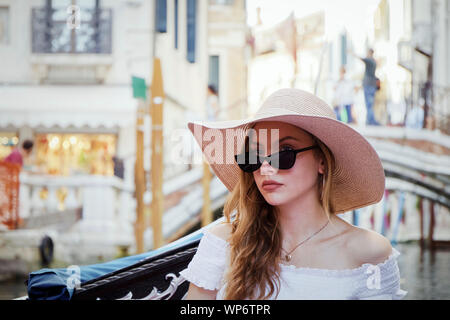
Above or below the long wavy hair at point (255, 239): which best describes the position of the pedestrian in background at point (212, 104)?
above

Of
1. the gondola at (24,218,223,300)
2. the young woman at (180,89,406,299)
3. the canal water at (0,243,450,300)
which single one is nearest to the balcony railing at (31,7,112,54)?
the canal water at (0,243,450,300)

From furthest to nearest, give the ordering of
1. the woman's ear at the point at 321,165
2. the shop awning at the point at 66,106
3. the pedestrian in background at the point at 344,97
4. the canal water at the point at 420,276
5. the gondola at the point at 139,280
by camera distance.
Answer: the pedestrian in background at the point at 344,97 → the shop awning at the point at 66,106 → the canal water at the point at 420,276 → the gondola at the point at 139,280 → the woman's ear at the point at 321,165

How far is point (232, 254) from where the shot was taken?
0.87m

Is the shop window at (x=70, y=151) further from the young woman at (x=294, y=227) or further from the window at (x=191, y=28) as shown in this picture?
the young woman at (x=294, y=227)

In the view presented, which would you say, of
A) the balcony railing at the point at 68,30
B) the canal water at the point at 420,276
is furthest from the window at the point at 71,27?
the canal water at the point at 420,276

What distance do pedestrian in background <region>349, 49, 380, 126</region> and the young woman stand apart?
3257 mm

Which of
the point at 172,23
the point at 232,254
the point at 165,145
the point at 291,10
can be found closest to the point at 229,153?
the point at 232,254

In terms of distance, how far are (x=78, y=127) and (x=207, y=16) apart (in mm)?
1195

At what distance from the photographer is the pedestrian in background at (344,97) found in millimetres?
4023

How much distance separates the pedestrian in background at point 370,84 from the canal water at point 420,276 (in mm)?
1348

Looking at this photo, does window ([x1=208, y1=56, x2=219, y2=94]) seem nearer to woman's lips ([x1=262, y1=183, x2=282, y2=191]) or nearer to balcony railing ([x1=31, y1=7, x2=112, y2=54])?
balcony railing ([x1=31, y1=7, x2=112, y2=54])

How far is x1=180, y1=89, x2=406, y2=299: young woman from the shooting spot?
820mm
